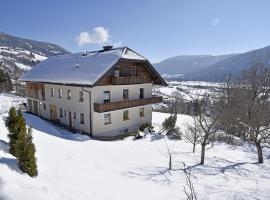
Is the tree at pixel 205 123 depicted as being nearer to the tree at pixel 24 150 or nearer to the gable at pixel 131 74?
the gable at pixel 131 74

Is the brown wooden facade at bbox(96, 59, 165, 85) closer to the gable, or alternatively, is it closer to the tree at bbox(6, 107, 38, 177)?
the gable

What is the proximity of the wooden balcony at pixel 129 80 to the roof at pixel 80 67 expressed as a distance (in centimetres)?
182

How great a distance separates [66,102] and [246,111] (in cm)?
1859

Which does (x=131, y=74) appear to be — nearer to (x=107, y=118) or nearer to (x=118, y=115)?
(x=118, y=115)

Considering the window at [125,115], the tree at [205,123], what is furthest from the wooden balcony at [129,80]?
the tree at [205,123]

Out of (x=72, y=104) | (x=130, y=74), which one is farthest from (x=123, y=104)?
(x=72, y=104)

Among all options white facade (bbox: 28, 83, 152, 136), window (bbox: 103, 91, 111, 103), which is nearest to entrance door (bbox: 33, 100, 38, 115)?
white facade (bbox: 28, 83, 152, 136)

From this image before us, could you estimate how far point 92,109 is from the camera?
23.0m

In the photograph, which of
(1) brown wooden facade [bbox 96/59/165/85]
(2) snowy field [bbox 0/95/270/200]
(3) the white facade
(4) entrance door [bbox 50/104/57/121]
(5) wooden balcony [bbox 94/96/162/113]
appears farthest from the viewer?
(4) entrance door [bbox 50/104/57/121]

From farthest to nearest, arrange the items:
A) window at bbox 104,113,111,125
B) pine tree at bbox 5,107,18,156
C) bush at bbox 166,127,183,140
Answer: bush at bbox 166,127,183,140, window at bbox 104,113,111,125, pine tree at bbox 5,107,18,156

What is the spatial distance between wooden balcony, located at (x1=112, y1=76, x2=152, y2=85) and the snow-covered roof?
1.83m

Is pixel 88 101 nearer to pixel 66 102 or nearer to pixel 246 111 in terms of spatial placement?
pixel 66 102

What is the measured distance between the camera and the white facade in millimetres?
23312

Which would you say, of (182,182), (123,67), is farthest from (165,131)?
(182,182)
